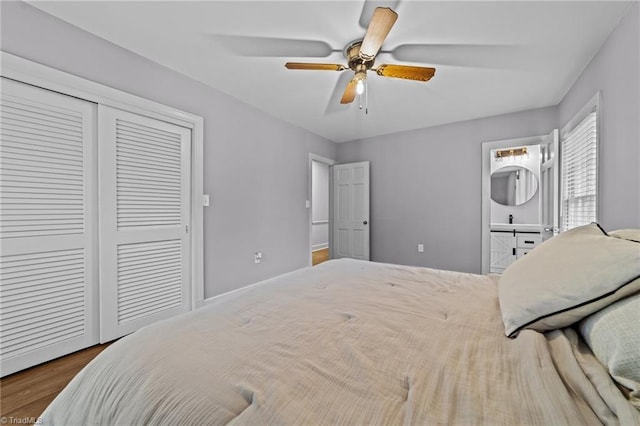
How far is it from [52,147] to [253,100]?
6.44ft

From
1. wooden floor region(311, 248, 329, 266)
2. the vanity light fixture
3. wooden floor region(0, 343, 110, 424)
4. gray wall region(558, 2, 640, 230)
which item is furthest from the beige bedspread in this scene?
wooden floor region(311, 248, 329, 266)

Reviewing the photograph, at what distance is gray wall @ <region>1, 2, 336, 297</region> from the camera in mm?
1889

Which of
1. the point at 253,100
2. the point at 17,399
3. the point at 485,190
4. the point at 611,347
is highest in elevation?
the point at 253,100

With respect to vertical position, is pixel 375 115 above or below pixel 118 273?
above

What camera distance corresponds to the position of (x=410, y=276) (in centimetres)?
183

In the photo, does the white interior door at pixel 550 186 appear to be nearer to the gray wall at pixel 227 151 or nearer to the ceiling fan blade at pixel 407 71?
the ceiling fan blade at pixel 407 71

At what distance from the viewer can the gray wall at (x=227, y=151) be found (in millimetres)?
1889

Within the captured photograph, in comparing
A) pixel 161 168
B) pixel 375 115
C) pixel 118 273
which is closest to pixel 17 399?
pixel 118 273

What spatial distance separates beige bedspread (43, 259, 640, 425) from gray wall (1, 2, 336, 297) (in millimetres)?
2061

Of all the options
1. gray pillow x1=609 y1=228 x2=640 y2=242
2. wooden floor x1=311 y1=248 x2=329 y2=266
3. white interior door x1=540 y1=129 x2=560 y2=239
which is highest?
white interior door x1=540 y1=129 x2=560 y2=239

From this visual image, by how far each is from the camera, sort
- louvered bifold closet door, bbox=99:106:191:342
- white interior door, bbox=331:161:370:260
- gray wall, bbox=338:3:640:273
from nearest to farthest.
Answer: louvered bifold closet door, bbox=99:106:191:342
gray wall, bbox=338:3:640:273
white interior door, bbox=331:161:370:260

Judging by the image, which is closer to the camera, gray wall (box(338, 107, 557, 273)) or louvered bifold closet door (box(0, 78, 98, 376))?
louvered bifold closet door (box(0, 78, 98, 376))

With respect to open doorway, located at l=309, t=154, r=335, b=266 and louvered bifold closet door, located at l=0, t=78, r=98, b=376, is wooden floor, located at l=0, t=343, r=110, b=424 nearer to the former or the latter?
louvered bifold closet door, located at l=0, t=78, r=98, b=376

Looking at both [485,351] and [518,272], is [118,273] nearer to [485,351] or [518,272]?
[485,351]
